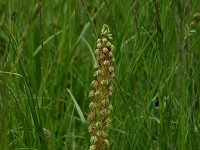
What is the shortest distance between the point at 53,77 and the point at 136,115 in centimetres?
81

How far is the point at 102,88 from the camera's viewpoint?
169 centimetres

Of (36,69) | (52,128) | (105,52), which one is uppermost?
(105,52)

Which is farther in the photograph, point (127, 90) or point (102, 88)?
point (127, 90)

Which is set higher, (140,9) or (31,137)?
(140,9)

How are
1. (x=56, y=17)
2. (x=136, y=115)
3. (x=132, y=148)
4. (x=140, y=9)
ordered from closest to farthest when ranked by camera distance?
(x=132, y=148)
(x=136, y=115)
(x=140, y=9)
(x=56, y=17)

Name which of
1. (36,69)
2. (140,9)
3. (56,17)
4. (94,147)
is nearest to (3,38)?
(56,17)

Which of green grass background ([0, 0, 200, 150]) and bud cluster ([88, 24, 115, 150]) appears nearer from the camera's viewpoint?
bud cluster ([88, 24, 115, 150])

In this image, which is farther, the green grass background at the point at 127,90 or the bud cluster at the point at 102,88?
the green grass background at the point at 127,90

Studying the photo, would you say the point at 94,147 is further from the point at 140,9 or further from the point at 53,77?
the point at 53,77

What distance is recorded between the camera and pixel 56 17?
3.64 meters

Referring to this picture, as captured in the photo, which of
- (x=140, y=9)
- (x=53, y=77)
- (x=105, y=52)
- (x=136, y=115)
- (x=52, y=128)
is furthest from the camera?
(x=53, y=77)

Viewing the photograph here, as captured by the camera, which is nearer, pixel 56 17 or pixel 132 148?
pixel 132 148

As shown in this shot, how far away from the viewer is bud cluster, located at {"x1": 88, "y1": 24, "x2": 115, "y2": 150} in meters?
1.66

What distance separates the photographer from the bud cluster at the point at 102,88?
1.66 m
